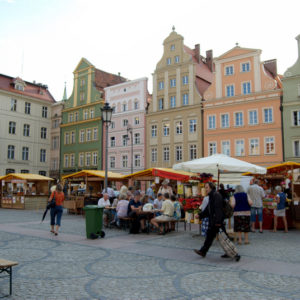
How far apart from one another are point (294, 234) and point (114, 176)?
1357cm

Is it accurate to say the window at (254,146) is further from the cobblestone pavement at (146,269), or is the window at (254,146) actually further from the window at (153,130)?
the cobblestone pavement at (146,269)

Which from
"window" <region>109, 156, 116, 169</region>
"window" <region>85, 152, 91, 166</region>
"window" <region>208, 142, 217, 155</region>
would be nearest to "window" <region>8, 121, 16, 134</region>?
"window" <region>85, 152, 91, 166</region>

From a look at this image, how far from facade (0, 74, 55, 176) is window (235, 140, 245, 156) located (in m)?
28.1

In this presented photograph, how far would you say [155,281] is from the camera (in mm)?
5934

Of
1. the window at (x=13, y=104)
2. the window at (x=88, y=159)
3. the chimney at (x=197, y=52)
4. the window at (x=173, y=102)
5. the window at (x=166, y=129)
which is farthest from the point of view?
the window at (x=13, y=104)

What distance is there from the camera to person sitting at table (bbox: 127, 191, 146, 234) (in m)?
12.2

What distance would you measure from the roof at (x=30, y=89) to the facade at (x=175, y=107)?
19.2 meters

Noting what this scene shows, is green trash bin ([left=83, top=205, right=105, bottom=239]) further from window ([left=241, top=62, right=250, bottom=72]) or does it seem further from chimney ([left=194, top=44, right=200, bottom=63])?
chimney ([left=194, top=44, right=200, bottom=63])

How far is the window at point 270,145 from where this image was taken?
30016 millimetres

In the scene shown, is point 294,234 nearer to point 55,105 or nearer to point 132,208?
point 132,208

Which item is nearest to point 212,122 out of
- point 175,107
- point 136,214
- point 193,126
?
point 193,126

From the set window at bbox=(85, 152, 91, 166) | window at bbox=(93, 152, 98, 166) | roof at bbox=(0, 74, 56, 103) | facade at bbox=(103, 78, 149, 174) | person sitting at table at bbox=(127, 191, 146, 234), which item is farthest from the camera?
roof at bbox=(0, 74, 56, 103)

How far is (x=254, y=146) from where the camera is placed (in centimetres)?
3106

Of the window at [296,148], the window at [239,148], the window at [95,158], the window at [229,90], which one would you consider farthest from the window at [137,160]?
the window at [296,148]
